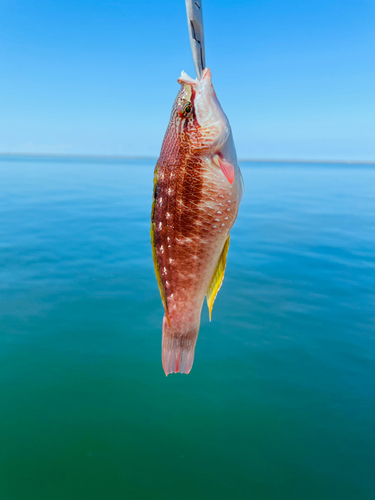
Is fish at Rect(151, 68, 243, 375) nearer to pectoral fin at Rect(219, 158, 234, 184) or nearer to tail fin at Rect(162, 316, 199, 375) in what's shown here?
pectoral fin at Rect(219, 158, 234, 184)

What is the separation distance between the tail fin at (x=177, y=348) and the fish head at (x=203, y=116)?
1.19m

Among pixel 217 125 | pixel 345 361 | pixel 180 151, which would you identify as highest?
pixel 217 125

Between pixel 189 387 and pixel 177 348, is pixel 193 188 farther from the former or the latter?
pixel 189 387

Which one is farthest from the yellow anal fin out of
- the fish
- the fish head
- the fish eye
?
the fish eye

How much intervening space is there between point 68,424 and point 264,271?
8.73m

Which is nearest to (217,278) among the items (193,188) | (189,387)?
(193,188)

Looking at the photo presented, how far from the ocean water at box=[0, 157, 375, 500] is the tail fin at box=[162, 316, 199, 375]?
3.76m

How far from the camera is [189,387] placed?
6738 millimetres

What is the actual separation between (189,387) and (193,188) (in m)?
5.69

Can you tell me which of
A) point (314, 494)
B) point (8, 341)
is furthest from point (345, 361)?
point (8, 341)

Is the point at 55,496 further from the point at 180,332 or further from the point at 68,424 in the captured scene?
the point at 180,332

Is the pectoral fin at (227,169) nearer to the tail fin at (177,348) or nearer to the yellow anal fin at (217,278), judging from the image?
the yellow anal fin at (217,278)

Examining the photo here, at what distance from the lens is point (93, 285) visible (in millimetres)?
11039

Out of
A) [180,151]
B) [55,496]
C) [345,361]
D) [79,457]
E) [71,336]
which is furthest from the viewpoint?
[71,336]
